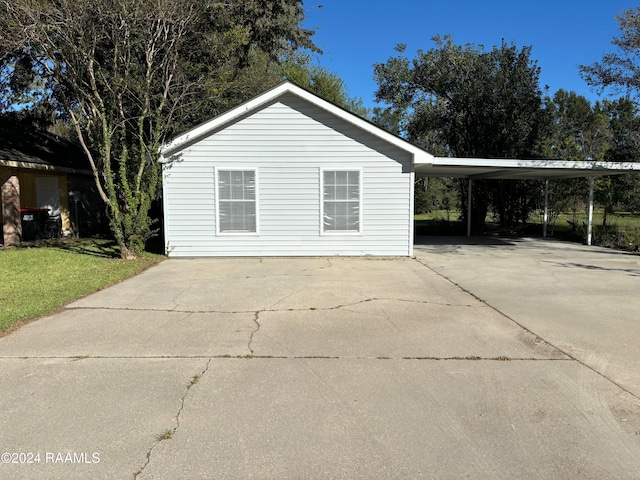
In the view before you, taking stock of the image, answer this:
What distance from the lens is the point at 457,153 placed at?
2088 cm

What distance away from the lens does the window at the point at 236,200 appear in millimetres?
11570

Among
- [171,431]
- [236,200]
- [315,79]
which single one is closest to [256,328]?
[171,431]

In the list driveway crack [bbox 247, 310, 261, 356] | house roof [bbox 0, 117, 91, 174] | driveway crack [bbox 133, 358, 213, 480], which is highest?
house roof [bbox 0, 117, 91, 174]

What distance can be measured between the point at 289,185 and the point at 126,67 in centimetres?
482

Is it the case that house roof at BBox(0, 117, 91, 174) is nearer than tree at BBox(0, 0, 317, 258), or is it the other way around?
tree at BBox(0, 0, 317, 258)

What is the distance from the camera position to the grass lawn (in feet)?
20.3

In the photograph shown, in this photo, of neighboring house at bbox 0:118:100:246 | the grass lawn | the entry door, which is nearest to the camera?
the grass lawn

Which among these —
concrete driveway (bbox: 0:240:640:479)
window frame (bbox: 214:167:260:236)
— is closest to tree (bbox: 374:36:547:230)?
window frame (bbox: 214:167:260:236)

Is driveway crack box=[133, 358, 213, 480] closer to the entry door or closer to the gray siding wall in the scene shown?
the gray siding wall

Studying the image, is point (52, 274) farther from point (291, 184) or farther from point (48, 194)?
point (48, 194)

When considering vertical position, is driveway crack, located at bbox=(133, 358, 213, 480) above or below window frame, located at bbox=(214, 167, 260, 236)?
below

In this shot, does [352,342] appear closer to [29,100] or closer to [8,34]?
[8,34]

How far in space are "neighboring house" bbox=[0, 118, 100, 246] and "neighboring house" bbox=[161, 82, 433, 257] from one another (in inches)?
228

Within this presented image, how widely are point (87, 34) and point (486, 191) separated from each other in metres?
17.5
